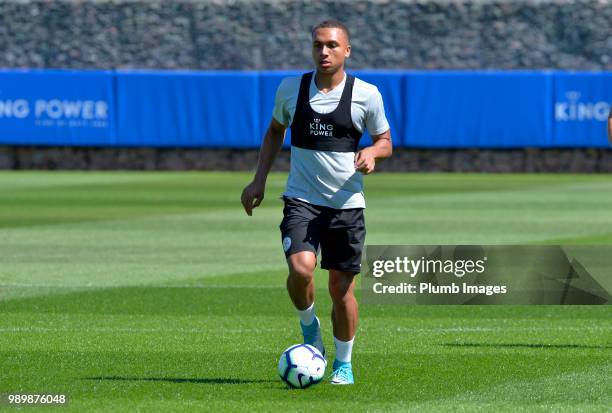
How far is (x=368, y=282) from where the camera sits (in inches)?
441

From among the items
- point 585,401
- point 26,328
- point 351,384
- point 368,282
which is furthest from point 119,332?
point 585,401

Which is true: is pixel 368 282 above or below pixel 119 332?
above

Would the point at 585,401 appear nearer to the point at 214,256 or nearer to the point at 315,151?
the point at 315,151

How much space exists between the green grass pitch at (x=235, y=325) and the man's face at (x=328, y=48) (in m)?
1.82

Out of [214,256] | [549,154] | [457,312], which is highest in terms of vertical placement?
[457,312]

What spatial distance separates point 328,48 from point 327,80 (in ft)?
0.72

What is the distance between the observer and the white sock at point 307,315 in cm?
939

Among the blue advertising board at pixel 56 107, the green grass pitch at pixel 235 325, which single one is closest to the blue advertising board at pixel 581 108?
the blue advertising board at pixel 56 107

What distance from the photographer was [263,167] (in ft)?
30.9

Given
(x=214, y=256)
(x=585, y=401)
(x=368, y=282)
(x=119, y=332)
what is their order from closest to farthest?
(x=585, y=401) < (x=368, y=282) < (x=119, y=332) < (x=214, y=256)

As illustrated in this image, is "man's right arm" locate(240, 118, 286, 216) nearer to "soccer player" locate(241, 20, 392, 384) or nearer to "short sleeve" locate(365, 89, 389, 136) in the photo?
"soccer player" locate(241, 20, 392, 384)

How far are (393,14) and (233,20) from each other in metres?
4.27

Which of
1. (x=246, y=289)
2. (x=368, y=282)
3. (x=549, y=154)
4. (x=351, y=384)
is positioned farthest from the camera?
(x=549, y=154)

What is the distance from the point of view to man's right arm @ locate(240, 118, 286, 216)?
9320mm
